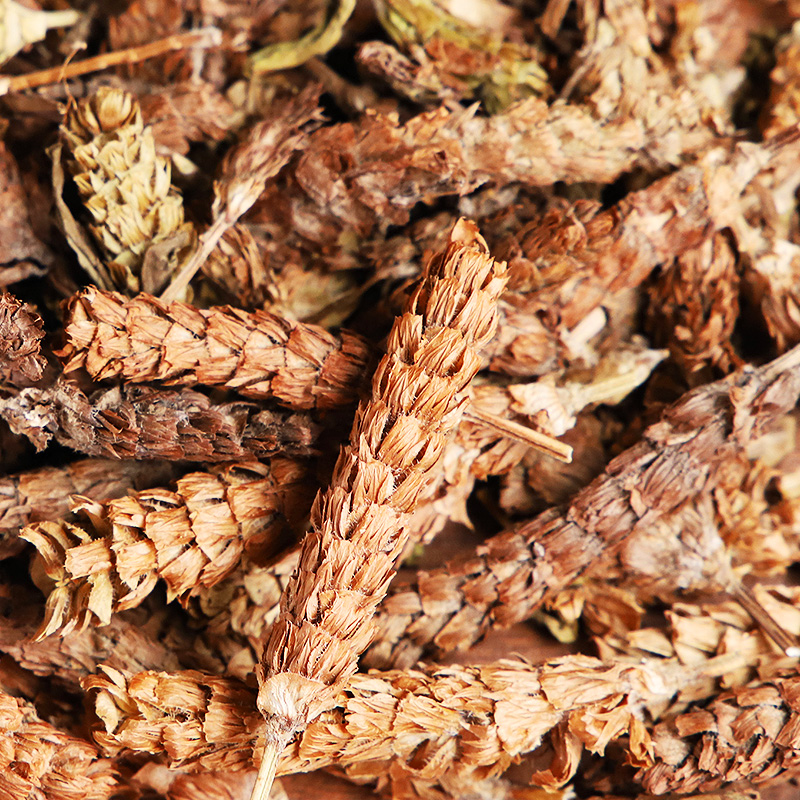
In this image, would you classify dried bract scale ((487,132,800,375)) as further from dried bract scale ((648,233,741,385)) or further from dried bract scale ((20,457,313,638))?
dried bract scale ((20,457,313,638))

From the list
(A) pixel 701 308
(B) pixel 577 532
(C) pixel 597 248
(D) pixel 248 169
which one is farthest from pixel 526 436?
(D) pixel 248 169

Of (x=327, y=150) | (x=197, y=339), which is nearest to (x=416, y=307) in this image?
(x=197, y=339)

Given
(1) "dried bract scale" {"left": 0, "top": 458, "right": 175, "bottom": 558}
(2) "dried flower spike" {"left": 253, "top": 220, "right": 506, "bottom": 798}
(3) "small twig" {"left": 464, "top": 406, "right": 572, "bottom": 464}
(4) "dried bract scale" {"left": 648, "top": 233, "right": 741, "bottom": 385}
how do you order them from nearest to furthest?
(2) "dried flower spike" {"left": 253, "top": 220, "right": 506, "bottom": 798} → (1) "dried bract scale" {"left": 0, "top": 458, "right": 175, "bottom": 558} → (3) "small twig" {"left": 464, "top": 406, "right": 572, "bottom": 464} → (4) "dried bract scale" {"left": 648, "top": 233, "right": 741, "bottom": 385}

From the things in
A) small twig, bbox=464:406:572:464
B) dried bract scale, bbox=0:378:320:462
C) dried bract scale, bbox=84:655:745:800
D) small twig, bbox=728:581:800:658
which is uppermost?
small twig, bbox=464:406:572:464

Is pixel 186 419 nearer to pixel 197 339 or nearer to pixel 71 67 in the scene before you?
pixel 197 339

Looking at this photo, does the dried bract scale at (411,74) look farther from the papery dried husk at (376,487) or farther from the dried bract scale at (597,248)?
the papery dried husk at (376,487)

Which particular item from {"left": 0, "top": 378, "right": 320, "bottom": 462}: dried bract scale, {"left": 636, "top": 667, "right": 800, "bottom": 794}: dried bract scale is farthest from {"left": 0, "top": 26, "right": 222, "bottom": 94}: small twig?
{"left": 636, "top": 667, "right": 800, "bottom": 794}: dried bract scale
